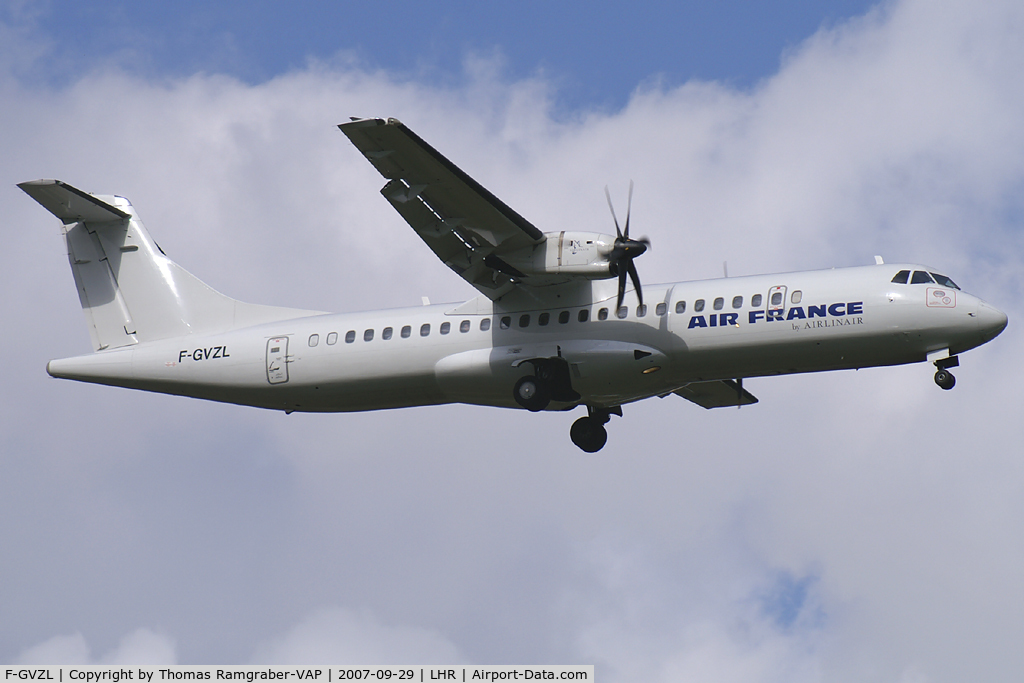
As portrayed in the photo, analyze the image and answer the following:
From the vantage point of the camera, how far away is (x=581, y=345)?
21688 mm

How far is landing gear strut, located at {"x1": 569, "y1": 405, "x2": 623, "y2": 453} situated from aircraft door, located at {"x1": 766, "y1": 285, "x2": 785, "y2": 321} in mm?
4843

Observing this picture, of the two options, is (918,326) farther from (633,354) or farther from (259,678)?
(259,678)

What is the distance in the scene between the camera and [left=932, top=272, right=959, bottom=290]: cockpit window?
20375 millimetres

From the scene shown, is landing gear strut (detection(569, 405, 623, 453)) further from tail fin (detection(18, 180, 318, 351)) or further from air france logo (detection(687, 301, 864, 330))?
tail fin (detection(18, 180, 318, 351))

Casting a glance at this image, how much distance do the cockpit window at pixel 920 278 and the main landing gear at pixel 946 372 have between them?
49.7 inches

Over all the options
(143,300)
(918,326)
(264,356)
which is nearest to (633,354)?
(918,326)

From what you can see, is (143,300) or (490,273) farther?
(143,300)

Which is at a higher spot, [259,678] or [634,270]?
[634,270]

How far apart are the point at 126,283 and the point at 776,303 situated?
1322cm

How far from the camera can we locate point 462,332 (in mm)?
22609

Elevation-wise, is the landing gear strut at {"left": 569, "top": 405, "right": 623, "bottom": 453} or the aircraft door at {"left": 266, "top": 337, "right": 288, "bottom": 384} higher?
the aircraft door at {"left": 266, "top": 337, "right": 288, "bottom": 384}

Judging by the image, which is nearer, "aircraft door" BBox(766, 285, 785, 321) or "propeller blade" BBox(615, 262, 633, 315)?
"aircraft door" BBox(766, 285, 785, 321)

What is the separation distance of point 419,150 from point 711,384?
8154 millimetres

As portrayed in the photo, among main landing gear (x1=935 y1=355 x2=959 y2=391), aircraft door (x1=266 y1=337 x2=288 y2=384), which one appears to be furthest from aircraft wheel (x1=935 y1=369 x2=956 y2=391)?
aircraft door (x1=266 y1=337 x2=288 y2=384)
